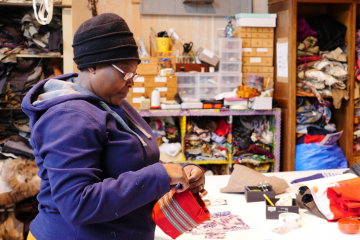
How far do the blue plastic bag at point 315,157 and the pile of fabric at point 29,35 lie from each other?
2584 millimetres

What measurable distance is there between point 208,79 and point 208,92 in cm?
14

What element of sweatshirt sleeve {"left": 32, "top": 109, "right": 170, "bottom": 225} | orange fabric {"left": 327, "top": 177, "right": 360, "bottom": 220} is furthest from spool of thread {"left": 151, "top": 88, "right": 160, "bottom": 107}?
sweatshirt sleeve {"left": 32, "top": 109, "right": 170, "bottom": 225}

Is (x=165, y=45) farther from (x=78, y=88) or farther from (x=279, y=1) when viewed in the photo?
(x=78, y=88)

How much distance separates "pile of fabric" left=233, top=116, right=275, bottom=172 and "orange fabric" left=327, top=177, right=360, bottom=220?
2.13 metres

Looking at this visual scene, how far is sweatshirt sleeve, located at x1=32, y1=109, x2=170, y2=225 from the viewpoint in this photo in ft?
3.22

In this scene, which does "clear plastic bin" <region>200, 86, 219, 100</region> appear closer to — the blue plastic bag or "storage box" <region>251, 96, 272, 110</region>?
"storage box" <region>251, 96, 272, 110</region>

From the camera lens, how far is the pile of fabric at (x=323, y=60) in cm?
397

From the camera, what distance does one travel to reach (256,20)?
4.12 meters

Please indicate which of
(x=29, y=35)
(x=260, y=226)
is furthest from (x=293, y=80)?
(x=29, y=35)

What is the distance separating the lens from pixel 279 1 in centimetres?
409

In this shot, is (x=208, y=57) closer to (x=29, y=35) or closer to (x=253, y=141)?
(x=253, y=141)

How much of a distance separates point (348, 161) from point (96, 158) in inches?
147

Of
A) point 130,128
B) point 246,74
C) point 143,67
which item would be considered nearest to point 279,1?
point 246,74

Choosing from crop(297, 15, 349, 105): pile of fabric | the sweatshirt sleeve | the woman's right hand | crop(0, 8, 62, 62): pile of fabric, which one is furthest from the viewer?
crop(297, 15, 349, 105): pile of fabric
